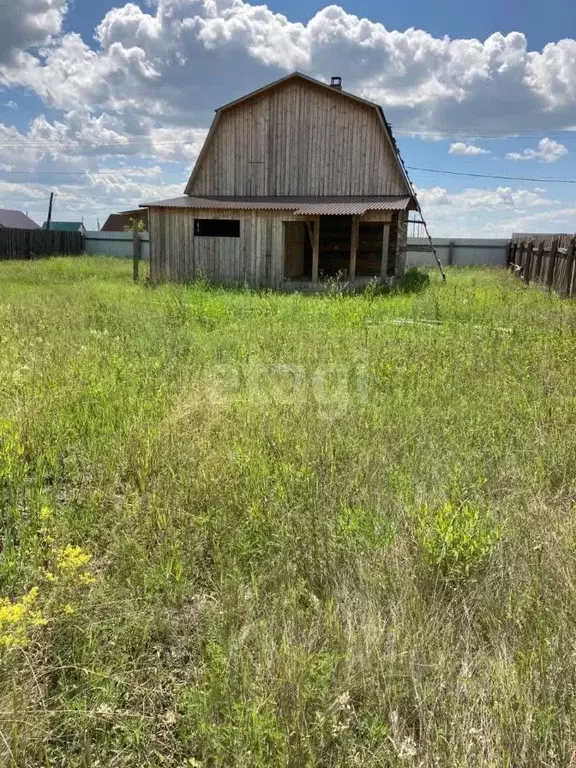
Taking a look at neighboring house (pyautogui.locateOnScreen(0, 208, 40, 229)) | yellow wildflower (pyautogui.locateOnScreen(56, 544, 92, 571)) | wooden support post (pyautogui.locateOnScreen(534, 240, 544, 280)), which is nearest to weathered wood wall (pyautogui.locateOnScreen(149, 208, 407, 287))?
wooden support post (pyautogui.locateOnScreen(534, 240, 544, 280))

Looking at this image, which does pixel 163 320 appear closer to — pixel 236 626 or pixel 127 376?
pixel 127 376

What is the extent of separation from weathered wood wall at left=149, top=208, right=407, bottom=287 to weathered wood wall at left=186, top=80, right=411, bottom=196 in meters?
2.24

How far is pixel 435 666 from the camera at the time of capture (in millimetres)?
2176

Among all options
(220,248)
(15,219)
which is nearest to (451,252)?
(220,248)

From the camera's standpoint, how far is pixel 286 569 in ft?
8.98

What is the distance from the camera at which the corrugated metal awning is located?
614 inches

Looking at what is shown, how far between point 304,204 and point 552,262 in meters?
7.18

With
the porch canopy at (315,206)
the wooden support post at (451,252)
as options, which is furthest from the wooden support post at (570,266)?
the wooden support post at (451,252)

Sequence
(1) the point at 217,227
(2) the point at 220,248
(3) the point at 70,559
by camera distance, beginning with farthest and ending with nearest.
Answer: (1) the point at 217,227, (2) the point at 220,248, (3) the point at 70,559

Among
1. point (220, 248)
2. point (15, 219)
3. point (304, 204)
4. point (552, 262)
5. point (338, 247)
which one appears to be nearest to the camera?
point (552, 262)

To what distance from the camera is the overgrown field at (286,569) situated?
6.49 ft

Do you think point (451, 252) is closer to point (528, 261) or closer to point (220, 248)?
point (528, 261)

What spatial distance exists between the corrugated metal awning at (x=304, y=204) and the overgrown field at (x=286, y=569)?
11.0 m

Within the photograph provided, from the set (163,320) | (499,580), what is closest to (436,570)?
(499,580)
